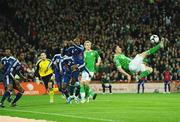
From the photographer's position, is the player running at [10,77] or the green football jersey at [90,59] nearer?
the player running at [10,77]

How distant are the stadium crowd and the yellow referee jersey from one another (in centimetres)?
939

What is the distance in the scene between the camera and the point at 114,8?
42719 mm

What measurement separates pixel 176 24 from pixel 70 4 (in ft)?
27.6

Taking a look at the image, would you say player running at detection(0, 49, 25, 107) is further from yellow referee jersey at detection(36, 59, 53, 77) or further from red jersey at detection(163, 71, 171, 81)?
red jersey at detection(163, 71, 171, 81)

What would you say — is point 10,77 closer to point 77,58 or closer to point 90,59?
point 77,58

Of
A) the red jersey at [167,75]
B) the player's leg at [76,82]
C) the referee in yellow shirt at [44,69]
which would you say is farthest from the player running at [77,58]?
the red jersey at [167,75]

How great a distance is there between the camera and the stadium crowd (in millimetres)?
38219

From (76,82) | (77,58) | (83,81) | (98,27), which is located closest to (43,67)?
(76,82)

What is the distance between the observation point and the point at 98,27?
40.7 metres

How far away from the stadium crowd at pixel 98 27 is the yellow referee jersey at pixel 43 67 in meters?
9.39

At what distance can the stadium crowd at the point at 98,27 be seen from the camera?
3822 cm

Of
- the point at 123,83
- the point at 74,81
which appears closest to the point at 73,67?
the point at 74,81

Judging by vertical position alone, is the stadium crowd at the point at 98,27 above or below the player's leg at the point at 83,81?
above

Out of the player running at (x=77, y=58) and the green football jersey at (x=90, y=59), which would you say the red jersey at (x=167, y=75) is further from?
the green football jersey at (x=90, y=59)
